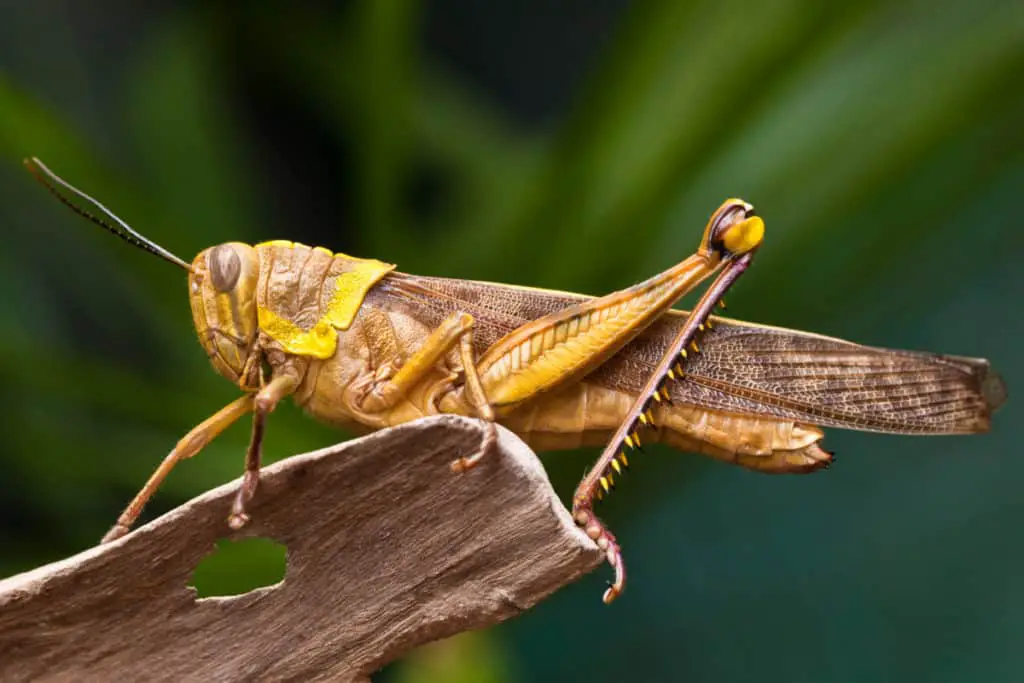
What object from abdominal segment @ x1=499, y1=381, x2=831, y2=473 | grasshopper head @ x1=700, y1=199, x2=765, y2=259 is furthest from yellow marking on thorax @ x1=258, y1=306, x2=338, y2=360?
grasshopper head @ x1=700, y1=199, x2=765, y2=259

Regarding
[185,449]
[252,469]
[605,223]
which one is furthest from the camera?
[605,223]

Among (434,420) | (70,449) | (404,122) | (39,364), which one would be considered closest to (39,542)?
(70,449)

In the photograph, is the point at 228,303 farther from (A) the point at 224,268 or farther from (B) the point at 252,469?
(B) the point at 252,469

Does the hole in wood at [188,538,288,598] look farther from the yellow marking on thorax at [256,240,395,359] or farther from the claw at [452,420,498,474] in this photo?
the claw at [452,420,498,474]

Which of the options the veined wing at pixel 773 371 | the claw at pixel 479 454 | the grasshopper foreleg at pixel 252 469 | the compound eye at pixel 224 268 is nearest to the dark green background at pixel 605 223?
the veined wing at pixel 773 371

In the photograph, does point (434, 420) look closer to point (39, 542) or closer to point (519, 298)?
point (519, 298)

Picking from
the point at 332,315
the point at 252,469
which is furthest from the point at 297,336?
the point at 252,469
